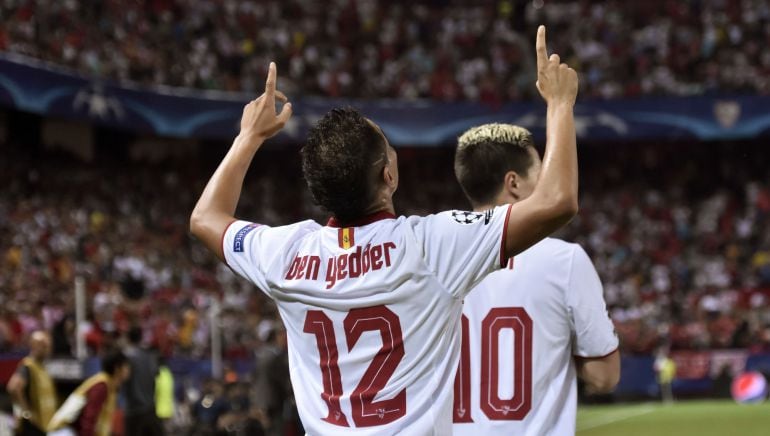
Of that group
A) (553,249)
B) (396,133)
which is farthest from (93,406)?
(396,133)

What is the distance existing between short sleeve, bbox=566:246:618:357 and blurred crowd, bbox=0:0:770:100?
23948mm

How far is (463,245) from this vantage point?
107 inches

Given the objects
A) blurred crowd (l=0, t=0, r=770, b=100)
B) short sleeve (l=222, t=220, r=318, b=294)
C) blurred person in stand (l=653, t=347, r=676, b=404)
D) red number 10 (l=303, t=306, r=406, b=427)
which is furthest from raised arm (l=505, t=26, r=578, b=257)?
blurred crowd (l=0, t=0, r=770, b=100)

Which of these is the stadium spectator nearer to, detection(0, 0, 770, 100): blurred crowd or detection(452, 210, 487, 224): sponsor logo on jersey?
detection(452, 210, 487, 224): sponsor logo on jersey

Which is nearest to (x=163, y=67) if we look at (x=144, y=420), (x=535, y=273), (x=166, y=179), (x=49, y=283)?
(x=166, y=179)

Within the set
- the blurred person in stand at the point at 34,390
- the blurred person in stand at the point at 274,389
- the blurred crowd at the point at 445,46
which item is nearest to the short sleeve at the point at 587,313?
the blurred person in stand at the point at 34,390

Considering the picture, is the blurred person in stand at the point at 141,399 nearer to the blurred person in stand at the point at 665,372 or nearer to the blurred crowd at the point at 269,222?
the blurred crowd at the point at 269,222

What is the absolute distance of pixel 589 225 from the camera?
1138 inches

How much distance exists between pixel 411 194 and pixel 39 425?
21.0m

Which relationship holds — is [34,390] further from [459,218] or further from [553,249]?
[459,218]

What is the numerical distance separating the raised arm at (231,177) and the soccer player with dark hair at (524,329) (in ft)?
2.47

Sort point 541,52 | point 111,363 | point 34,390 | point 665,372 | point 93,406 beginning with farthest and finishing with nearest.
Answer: point 665,372 → point 34,390 → point 111,363 → point 93,406 → point 541,52

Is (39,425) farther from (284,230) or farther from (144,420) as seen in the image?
(284,230)

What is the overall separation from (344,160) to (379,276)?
287mm
